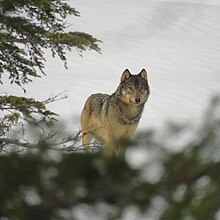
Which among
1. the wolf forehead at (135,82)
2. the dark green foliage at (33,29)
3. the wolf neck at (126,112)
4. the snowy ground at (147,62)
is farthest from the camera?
the snowy ground at (147,62)

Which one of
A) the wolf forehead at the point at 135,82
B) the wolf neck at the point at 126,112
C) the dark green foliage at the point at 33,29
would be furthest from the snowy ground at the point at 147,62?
the dark green foliage at the point at 33,29

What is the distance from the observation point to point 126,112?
10453 millimetres

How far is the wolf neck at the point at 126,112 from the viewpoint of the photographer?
10422 mm

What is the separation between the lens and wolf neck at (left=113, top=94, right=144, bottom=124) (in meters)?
10.4

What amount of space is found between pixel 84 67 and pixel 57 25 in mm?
16785

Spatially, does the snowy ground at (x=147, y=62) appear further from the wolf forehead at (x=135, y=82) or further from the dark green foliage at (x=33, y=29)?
the dark green foliage at (x=33, y=29)

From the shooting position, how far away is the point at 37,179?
194cm

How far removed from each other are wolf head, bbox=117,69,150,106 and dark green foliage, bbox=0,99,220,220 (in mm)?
8143

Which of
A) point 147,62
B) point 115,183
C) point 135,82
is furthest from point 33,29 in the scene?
point 147,62

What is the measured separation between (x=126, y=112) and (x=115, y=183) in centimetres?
855

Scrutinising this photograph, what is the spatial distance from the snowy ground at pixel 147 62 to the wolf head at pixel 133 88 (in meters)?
1.63

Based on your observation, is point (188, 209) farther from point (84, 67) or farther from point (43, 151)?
point (84, 67)

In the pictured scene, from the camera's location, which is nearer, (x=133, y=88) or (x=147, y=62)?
(x=133, y=88)

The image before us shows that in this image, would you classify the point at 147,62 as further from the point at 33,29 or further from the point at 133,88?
the point at 33,29
